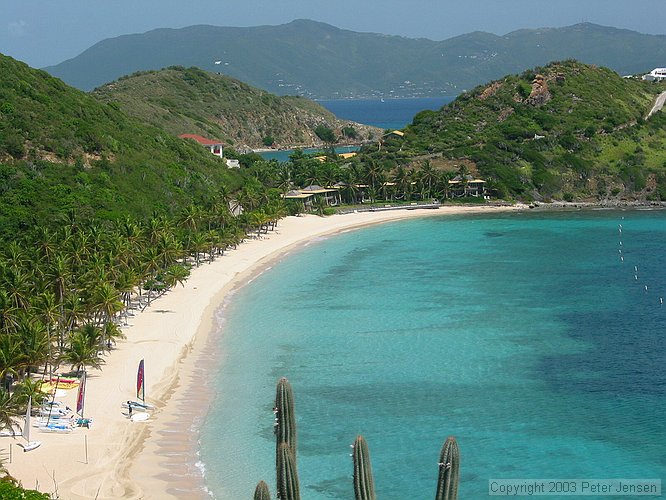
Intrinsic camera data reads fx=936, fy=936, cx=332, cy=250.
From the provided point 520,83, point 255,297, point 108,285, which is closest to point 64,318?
point 108,285

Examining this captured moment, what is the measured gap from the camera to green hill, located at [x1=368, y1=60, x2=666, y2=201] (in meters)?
128

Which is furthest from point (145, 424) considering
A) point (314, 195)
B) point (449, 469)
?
point (314, 195)

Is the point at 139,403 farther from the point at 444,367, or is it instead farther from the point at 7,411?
the point at 444,367

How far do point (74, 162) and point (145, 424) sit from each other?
47.4 meters

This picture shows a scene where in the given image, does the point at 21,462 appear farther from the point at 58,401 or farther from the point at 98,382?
the point at 98,382

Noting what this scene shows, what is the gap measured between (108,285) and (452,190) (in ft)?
254

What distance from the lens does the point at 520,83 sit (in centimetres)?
15938

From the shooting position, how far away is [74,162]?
8156 centimetres

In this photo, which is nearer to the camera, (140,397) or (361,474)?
(361,474)

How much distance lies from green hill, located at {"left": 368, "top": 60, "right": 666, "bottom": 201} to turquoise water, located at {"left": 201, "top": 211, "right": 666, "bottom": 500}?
45085mm

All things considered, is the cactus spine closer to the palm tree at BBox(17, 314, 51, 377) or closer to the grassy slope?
the palm tree at BBox(17, 314, 51, 377)

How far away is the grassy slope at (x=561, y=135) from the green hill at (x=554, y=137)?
15 cm

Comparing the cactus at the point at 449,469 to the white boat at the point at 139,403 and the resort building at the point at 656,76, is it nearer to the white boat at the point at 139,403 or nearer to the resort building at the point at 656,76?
the white boat at the point at 139,403

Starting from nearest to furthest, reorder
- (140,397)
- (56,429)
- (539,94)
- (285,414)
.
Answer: (285,414) < (56,429) < (140,397) < (539,94)
